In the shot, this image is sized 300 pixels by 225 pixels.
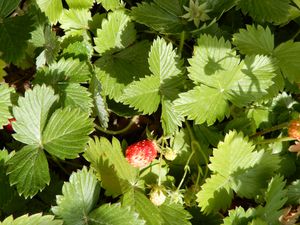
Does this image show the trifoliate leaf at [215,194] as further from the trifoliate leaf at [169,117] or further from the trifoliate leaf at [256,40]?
the trifoliate leaf at [256,40]

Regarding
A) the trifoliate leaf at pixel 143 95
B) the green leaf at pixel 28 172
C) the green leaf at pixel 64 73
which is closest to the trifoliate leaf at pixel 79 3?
the green leaf at pixel 64 73

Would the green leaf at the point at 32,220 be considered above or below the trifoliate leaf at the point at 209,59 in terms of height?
below

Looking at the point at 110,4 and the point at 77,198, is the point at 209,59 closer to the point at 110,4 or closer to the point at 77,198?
the point at 110,4

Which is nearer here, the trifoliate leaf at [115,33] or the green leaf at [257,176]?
the green leaf at [257,176]

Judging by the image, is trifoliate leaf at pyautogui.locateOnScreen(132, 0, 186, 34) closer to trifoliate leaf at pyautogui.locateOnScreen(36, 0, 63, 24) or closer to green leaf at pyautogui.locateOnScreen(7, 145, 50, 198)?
trifoliate leaf at pyautogui.locateOnScreen(36, 0, 63, 24)

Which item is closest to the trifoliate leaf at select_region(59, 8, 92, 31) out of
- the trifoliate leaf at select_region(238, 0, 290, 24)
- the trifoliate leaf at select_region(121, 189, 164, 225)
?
the trifoliate leaf at select_region(238, 0, 290, 24)

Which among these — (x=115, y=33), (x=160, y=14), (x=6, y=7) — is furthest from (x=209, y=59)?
(x=6, y=7)
